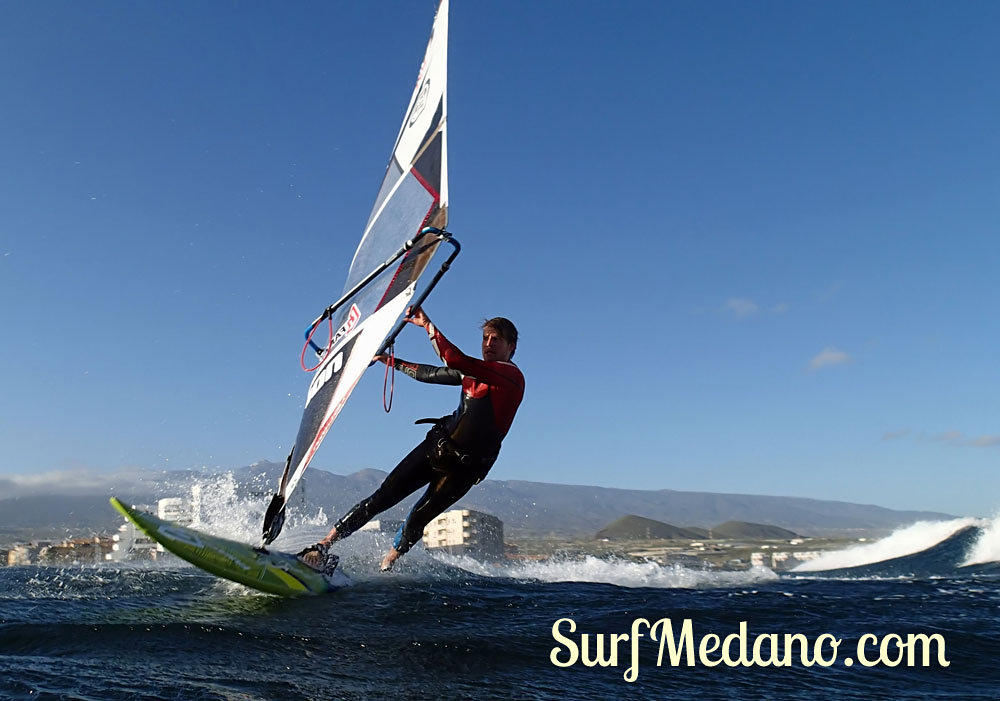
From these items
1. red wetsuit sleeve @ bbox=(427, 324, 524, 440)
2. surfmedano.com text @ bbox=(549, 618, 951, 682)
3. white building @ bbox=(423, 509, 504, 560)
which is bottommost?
white building @ bbox=(423, 509, 504, 560)

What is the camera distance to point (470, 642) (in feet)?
13.5

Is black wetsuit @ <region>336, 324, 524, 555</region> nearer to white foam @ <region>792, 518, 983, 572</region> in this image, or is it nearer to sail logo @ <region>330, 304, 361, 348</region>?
sail logo @ <region>330, 304, 361, 348</region>

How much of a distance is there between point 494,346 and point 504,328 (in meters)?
0.22

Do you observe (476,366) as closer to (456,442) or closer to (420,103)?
(456,442)

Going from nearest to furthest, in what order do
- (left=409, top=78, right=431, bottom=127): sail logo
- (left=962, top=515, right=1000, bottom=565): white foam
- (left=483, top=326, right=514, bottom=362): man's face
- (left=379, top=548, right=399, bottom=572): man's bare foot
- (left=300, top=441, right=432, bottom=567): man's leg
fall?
(left=483, top=326, right=514, bottom=362): man's face
(left=300, top=441, right=432, bottom=567): man's leg
(left=409, top=78, right=431, bottom=127): sail logo
(left=379, top=548, right=399, bottom=572): man's bare foot
(left=962, top=515, right=1000, bottom=565): white foam

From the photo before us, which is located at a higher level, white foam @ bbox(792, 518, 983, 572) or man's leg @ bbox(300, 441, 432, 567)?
man's leg @ bbox(300, 441, 432, 567)

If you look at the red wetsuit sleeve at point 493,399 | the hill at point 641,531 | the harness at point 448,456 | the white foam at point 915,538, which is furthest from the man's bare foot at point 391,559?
the hill at point 641,531

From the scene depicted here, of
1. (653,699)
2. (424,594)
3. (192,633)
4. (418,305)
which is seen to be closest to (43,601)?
(192,633)

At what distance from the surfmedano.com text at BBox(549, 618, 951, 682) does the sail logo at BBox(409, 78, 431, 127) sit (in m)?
5.02

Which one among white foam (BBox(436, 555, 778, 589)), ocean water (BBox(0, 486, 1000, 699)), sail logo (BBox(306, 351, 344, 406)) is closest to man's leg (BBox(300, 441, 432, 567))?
ocean water (BBox(0, 486, 1000, 699))

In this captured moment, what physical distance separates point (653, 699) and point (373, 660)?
1.54 metres

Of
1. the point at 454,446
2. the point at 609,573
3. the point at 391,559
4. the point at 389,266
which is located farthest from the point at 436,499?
the point at 609,573

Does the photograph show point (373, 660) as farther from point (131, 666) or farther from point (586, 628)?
point (586, 628)

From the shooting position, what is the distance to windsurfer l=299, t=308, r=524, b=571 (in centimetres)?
593
